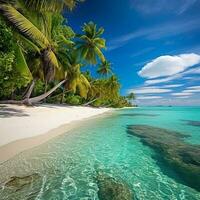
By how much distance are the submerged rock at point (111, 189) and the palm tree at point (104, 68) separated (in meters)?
41.8

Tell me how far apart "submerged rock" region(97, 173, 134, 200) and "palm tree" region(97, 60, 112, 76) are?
41.8m

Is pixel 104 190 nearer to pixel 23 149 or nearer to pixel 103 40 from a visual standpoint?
pixel 23 149

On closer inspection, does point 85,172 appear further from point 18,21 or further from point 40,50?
point 40,50

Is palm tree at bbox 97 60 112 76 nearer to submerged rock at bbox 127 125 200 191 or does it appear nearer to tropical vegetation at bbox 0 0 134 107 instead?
tropical vegetation at bbox 0 0 134 107

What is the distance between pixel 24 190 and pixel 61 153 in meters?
3.04

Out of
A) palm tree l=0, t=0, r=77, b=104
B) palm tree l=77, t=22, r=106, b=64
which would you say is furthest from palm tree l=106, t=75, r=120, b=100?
palm tree l=0, t=0, r=77, b=104

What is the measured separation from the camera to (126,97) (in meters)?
91.4

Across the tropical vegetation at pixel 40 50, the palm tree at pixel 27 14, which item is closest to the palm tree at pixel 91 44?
the tropical vegetation at pixel 40 50

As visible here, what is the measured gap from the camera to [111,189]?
423 centimetres

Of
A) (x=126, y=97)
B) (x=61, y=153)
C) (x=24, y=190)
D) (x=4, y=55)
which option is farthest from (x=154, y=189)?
(x=126, y=97)

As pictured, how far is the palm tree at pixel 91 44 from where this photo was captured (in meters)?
25.6

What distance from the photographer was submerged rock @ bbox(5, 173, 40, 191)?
414cm

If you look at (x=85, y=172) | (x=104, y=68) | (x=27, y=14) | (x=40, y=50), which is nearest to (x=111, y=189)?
(x=85, y=172)

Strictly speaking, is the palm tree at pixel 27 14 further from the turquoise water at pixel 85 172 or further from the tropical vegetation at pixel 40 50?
the turquoise water at pixel 85 172
